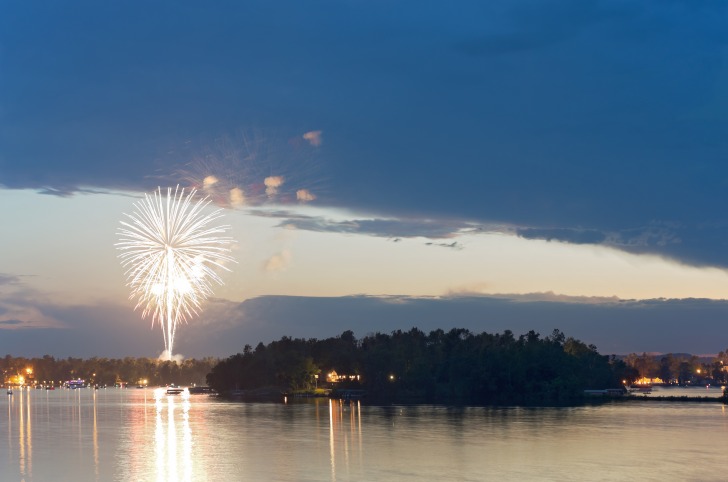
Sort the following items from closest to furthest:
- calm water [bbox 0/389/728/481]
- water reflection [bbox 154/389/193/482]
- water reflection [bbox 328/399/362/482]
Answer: calm water [bbox 0/389/728/481] → water reflection [bbox 154/389/193/482] → water reflection [bbox 328/399/362/482]

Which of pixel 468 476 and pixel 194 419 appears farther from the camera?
pixel 194 419

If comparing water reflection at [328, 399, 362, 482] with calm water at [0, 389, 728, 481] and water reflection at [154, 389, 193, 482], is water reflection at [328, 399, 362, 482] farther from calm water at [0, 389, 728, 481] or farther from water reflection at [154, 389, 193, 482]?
water reflection at [154, 389, 193, 482]

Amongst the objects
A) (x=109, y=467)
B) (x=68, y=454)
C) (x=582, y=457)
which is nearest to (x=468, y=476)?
(x=582, y=457)

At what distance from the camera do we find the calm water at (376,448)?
6261 cm

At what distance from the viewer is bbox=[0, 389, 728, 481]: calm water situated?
62609mm

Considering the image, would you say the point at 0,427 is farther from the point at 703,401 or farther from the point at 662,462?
the point at 703,401

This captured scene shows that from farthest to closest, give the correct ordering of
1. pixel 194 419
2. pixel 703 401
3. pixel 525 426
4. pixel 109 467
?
pixel 703 401 < pixel 194 419 < pixel 525 426 < pixel 109 467

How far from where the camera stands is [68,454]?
78062 millimetres

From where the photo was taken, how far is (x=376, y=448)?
78750mm

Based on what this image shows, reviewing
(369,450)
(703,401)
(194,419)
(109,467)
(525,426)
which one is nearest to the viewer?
(109,467)

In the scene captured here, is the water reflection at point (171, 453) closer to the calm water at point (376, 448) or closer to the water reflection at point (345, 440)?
the calm water at point (376, 448)

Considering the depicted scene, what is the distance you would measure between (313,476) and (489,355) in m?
139

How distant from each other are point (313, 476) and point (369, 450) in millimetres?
17871

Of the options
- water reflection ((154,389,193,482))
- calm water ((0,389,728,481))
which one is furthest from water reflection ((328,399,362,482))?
water reflection ((154,389,193,482))
